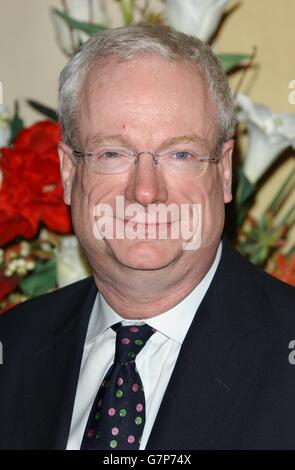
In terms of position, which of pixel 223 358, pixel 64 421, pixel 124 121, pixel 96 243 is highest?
pixel 124 121

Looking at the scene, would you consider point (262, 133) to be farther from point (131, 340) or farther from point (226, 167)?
point (131, 340)

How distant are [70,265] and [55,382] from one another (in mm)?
385

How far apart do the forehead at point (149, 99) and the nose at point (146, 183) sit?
5 centimetres

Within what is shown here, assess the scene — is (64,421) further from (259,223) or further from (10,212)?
(259,223)

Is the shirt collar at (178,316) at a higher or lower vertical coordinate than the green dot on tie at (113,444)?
higher

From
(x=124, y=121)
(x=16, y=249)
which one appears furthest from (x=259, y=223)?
(x=124, y=121)

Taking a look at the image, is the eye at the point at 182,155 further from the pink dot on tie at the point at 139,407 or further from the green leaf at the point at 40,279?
the green leaf at the point at 40,279

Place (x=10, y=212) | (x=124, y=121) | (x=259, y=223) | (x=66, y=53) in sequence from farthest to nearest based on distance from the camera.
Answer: (x=66, y=53), (x=259, y=223), (x=10, y=212), (x=124, y=121)

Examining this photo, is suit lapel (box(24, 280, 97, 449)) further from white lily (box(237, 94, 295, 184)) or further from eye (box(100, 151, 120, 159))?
white lily (box(237, 94, 295, 184))

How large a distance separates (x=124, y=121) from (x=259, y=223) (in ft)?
2.13

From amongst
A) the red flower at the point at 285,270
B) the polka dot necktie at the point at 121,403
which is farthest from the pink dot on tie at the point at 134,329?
the red flower at the point at 285,270

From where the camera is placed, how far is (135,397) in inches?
66.8

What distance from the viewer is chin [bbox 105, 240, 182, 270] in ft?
5.48

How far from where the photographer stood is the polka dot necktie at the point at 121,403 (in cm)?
167
